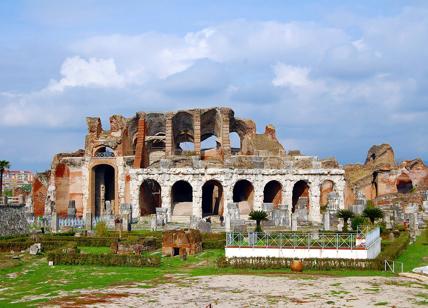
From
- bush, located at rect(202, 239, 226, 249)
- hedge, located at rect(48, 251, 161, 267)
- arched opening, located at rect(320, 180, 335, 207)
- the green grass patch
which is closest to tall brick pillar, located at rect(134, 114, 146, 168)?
arched opening, located at rect(320, 180, 335, 207)

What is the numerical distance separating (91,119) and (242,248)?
44578 millimetres

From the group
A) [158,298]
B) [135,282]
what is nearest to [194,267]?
[135,282]

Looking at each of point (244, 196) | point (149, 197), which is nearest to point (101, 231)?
point (149, 197)

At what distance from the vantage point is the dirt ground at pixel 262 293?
72.5ft

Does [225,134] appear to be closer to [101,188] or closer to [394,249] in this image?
[101,188]

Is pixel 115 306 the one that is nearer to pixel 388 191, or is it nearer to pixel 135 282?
pixel 135 282

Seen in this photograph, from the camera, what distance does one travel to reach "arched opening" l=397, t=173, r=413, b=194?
79.8 m

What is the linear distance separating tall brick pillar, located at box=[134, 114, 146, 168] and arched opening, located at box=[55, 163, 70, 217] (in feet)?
26.6

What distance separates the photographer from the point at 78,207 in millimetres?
70750

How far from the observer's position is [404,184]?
82250mm

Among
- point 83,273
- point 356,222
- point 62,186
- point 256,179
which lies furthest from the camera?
point 62,186

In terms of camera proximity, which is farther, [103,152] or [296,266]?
[103,152]

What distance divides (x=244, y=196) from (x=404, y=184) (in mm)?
23637

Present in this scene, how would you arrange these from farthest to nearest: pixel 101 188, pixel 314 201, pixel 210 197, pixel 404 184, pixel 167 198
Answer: pixel 404 184 → pixel 210 197 → pixel 101 188 → pixel 167 198 → pixel 314 201
